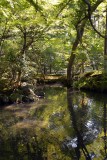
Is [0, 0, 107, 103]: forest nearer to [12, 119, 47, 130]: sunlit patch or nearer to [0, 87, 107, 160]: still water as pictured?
[0, 87, 107, 160]: still water

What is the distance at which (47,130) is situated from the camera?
9.48 m

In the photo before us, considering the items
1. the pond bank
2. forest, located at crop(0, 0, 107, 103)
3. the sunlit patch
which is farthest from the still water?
the pond bank

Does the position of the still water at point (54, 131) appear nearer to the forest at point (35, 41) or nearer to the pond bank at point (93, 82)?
the forest at point (35, 41)

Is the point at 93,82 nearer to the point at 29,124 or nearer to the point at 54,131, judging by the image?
the point at 29,124

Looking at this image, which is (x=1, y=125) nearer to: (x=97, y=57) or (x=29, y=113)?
(x=29, y=113)

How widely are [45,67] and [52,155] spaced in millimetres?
25281

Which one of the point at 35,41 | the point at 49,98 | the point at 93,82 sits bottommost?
the point at 49,98

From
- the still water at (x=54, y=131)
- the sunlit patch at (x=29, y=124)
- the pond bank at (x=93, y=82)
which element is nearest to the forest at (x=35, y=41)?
the pond bank at (x=93, y=82)

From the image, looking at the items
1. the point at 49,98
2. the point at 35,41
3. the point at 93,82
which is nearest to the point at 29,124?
the point at 49,98

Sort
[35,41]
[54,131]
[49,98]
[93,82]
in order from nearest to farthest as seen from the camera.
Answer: [54,131], [49,98], [93,82], [35,41]

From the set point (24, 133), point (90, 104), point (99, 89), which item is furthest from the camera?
point (99, 89)

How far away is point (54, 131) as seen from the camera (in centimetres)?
934

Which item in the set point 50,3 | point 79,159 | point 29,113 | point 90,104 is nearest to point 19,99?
point 29,113

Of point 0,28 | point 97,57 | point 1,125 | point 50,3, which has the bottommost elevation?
point 1,125
